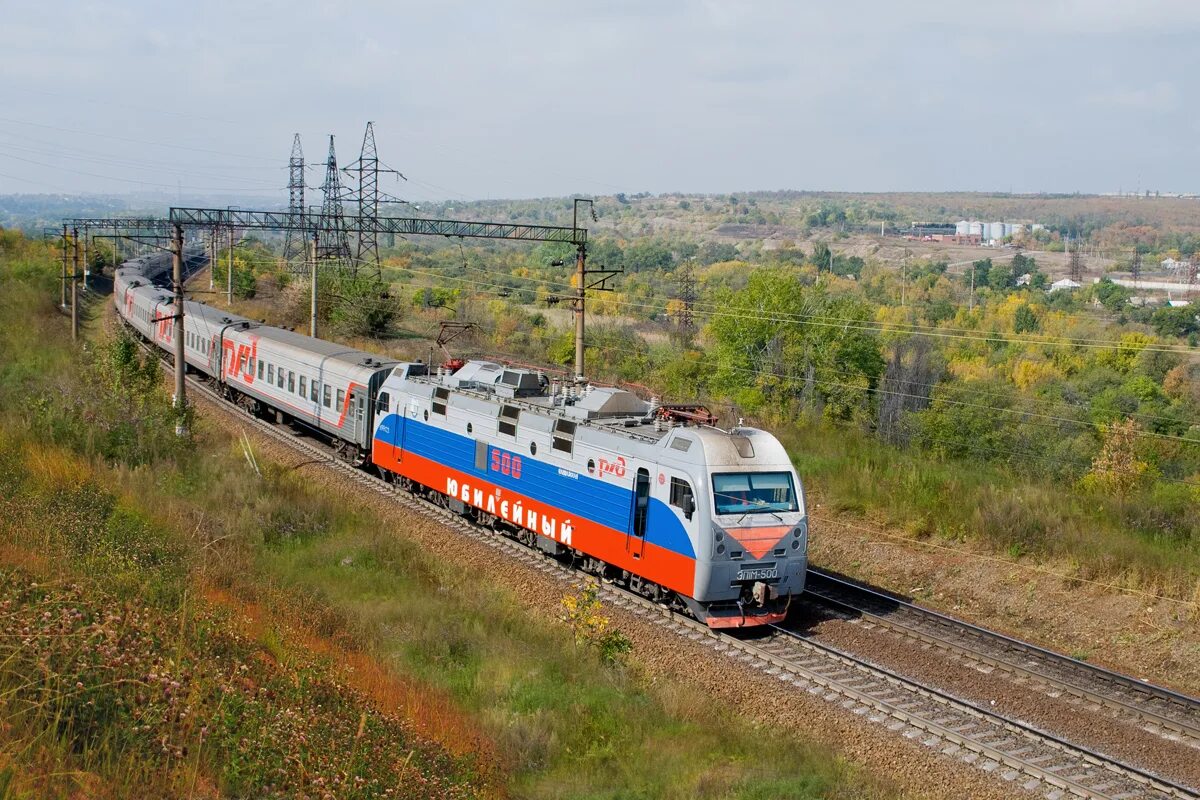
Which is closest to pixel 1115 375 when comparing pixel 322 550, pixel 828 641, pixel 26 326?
pixel 828 641

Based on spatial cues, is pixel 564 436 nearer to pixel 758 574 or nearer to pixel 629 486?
pixel 629 486

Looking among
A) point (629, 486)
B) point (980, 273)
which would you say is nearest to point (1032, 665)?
point (629, 486)

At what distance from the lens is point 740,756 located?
11.7 meters

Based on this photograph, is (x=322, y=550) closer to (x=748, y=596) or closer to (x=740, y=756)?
(x=748, y=596)

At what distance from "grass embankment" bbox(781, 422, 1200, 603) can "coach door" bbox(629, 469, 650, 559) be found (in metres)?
8.27

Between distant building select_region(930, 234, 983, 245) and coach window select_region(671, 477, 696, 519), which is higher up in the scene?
distant building select_region(930, 234, 983, 245)

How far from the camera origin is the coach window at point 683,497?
15680mm

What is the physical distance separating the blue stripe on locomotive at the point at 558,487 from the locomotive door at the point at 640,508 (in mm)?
114

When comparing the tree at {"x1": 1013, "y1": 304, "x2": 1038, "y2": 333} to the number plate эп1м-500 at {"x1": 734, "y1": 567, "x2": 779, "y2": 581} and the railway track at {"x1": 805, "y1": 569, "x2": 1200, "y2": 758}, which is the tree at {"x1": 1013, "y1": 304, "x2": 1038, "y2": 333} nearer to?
the railway track at {"x1": 805, "y1": 569, "x2": 1200, "y2": 758}

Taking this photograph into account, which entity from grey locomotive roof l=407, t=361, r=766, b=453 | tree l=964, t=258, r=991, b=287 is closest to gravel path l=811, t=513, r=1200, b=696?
grey locomotive roof l=407, t=361, r=766, b=453

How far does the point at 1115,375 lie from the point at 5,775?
162 feet

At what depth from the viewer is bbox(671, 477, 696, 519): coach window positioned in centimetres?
1568

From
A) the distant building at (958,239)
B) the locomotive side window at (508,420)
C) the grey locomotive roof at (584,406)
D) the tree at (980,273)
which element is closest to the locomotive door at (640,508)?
the grey locomotive roof at (584,406)

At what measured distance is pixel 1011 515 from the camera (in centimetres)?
2120
